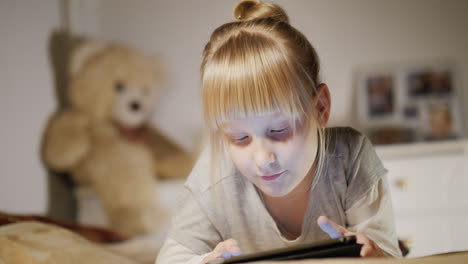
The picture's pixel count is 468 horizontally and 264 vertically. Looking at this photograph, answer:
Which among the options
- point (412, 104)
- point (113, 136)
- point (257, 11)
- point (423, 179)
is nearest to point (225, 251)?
point (257, 11)

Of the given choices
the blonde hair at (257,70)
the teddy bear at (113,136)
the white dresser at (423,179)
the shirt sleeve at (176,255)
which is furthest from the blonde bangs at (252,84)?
the teddy bear at (113,136)

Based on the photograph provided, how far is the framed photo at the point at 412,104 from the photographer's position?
3.88ft

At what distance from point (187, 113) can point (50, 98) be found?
460 mm

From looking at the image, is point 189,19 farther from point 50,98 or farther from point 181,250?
point 50,98

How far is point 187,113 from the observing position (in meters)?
1.07

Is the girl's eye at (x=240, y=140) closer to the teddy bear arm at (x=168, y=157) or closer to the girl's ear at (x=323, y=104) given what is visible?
the girl's ear at (x=323, y=104)

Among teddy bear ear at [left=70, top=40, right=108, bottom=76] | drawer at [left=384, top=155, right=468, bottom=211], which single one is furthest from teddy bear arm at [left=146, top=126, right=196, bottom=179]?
drawer at [left=384, top=155, right=468, bottom=211]

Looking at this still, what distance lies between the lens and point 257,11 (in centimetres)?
38

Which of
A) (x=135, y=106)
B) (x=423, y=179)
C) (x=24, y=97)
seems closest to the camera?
(x=423, y=179)

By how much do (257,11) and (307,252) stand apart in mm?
179

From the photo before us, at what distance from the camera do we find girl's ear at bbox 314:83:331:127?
0.37m

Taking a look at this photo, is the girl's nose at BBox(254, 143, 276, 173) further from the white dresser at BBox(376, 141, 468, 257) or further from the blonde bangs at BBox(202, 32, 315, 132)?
the white dresser at BBox(376, 141, 468, 257)

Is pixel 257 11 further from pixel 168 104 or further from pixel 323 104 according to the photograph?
pixel 168 104

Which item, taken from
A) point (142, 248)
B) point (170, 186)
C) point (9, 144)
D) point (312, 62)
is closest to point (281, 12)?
point (312, 62)
